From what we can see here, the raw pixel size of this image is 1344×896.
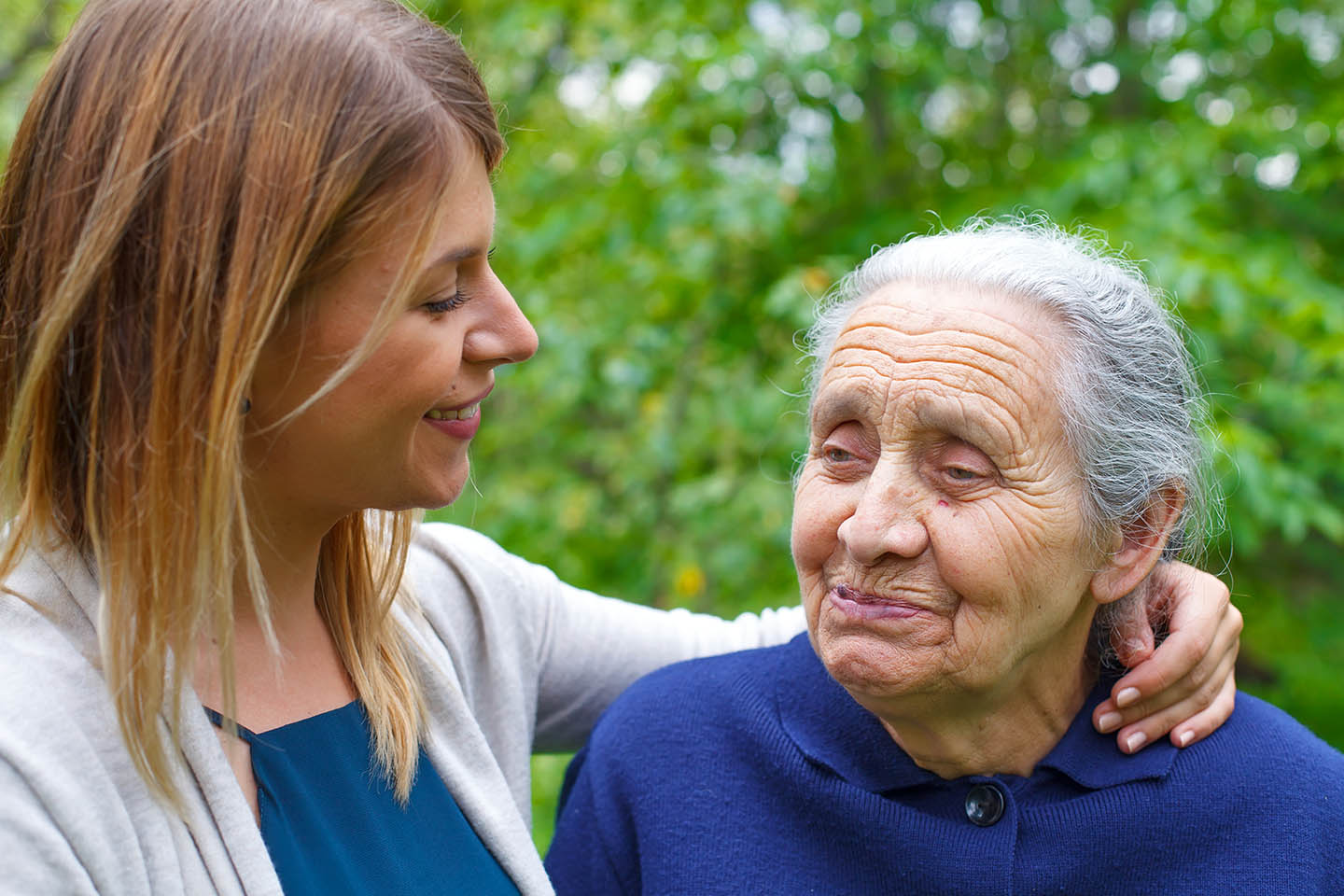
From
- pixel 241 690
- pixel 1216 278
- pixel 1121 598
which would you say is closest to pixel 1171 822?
pixel 1121 598

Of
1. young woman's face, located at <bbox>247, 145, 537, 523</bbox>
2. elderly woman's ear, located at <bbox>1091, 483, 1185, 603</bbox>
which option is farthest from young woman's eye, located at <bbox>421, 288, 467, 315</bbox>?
elderly woman's ear, located at <bbox>1091, 483, 1185, 603</bbox>

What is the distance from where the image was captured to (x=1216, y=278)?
2889mm

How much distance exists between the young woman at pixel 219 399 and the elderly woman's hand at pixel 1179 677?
3.38ft

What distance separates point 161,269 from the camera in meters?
1.29

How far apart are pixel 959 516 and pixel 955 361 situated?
23cm

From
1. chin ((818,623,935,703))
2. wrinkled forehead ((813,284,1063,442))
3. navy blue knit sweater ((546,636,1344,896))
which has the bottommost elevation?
navy blue knit sweater ((546,636,1344,896))

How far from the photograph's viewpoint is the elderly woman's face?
1685mm

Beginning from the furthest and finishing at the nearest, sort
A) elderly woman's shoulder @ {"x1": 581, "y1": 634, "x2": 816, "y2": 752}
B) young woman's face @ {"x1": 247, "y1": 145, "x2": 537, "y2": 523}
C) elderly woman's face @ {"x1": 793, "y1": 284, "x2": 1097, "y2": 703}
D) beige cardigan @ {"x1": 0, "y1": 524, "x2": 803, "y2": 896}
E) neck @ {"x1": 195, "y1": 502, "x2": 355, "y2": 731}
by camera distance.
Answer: elderly woman's shoulder @ {"x1": 581, "y1": 634, "x2": 816, "y2": 752}
elderly woman's face @ {"x1": 793, "y1": 284, "x2": 1097, "y2": 703}
neck @ {"x1": 195, "y1": 502, "x2": 355, "y2": 731}
young woman's face @ {"x1": 247, "y1": 145, "x2": 537, "y2": 523}
beige cardigan @ {"x1": 0, "y1": 524, "x2": 803, "y2": 896}

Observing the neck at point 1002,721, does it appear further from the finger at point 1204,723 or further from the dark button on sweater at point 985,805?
the finger at point 1204,723

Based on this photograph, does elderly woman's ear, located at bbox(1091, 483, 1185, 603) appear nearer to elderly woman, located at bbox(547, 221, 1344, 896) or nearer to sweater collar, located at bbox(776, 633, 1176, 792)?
elderly woman, located at bbox(547, 221, 1344, 896)

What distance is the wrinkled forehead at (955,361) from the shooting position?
1685 mm

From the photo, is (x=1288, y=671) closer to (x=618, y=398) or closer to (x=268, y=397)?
(x=618, y=398)

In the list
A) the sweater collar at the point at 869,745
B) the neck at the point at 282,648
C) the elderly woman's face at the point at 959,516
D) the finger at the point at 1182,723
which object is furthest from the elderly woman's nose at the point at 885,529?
the neck at the point at 282,648

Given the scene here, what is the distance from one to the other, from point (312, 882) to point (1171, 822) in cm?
124
